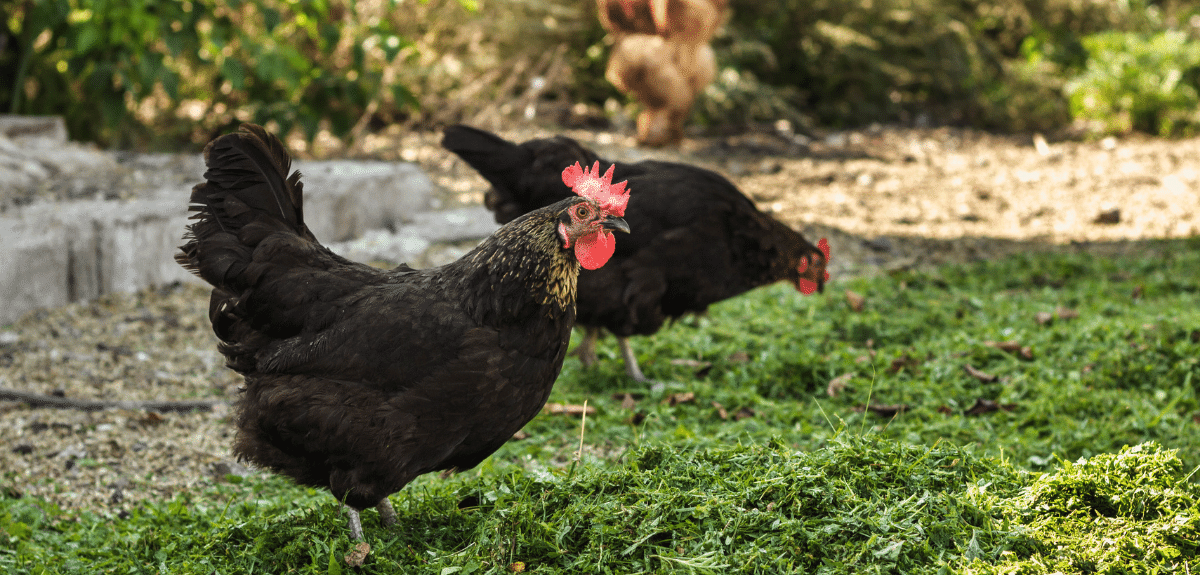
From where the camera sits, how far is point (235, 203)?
2.86m

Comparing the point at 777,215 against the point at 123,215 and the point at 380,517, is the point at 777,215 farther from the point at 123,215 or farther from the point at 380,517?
the point at 380,517

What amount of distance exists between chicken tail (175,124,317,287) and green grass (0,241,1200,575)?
33.5 inches

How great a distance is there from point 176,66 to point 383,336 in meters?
6.92

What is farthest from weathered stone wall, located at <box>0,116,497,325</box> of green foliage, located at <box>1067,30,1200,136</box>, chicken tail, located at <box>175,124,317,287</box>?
green foliage, located at <box>1067,30,1200,136</box>

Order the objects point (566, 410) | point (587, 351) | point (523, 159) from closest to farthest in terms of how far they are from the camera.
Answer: point (566, 410) → point (523, 159) → point (587, 351)

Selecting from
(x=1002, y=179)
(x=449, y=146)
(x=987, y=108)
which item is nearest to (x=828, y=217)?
(x=1002, y=179)

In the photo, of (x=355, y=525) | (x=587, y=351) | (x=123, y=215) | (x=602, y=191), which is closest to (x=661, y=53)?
(x=587, y=351)

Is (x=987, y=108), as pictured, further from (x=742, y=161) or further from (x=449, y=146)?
(x=449, y=146)

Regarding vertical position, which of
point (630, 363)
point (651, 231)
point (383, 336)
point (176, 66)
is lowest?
point (630, 363)

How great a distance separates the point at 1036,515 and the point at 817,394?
168 cm

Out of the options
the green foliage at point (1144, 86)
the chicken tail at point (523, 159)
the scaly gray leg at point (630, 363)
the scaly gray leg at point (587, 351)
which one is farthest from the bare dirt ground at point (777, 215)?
the scaly gray leg at point (630, 363)

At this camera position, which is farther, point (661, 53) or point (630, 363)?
point (661, 53)

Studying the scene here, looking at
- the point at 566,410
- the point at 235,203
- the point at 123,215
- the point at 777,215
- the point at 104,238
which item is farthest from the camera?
the point at 777,215

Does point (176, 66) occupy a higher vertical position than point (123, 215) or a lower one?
higher
